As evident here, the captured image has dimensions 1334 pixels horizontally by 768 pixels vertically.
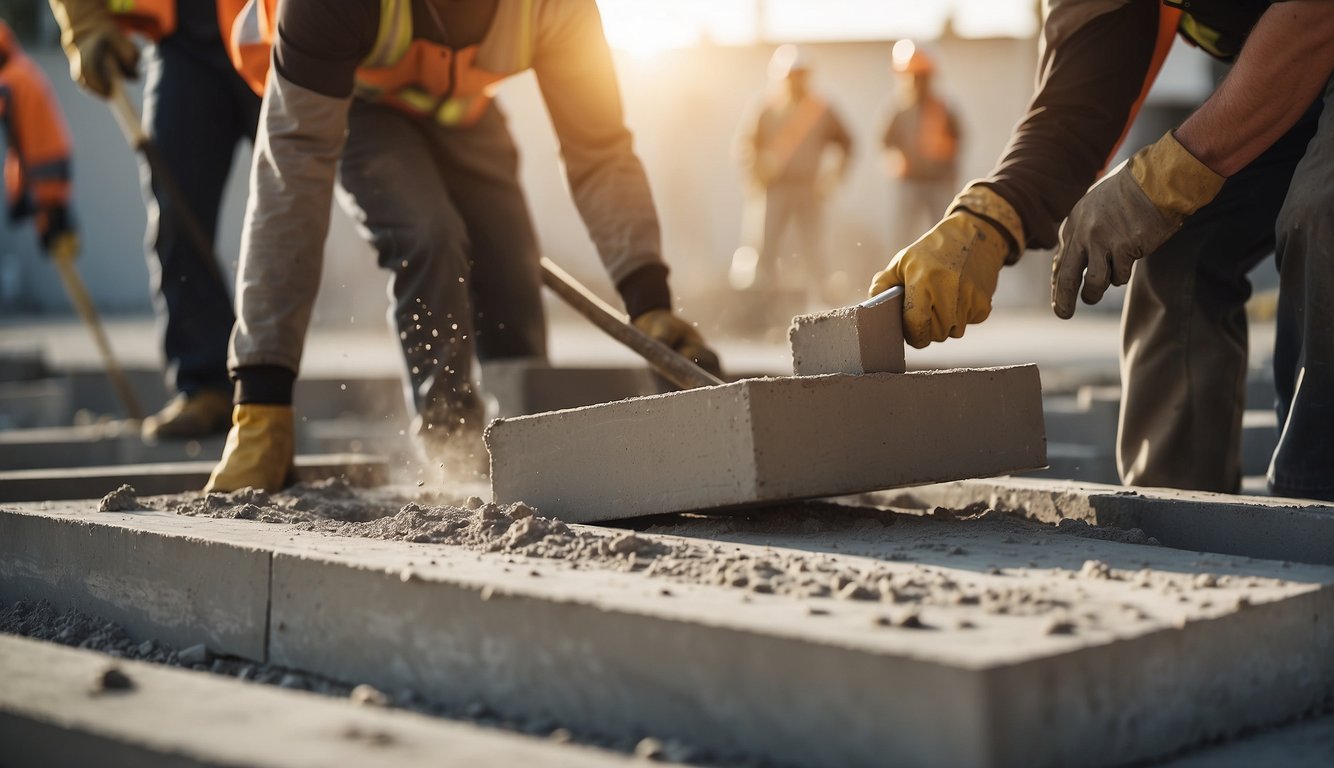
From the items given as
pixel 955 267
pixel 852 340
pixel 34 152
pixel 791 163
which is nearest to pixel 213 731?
pixel 852 340

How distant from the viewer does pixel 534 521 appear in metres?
2.73

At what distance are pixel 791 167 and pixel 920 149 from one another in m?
1.21

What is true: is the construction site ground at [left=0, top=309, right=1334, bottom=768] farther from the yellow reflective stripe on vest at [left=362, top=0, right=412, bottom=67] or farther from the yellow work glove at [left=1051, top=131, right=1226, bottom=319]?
the yellow reflective stripe on vest at [left=362, top=0, right=412, bottom=67]

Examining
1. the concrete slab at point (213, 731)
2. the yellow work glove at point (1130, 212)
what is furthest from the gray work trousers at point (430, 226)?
the concrete slab at point (213, 731)

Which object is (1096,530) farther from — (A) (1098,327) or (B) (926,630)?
(A) (1098,327)

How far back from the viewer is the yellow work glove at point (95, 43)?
5344 millimetres

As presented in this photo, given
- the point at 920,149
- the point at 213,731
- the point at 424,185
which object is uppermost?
the point at 920,149

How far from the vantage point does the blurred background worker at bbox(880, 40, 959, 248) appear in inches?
547

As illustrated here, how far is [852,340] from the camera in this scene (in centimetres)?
286

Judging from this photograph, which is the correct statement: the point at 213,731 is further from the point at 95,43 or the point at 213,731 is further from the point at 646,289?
the point at 95,43

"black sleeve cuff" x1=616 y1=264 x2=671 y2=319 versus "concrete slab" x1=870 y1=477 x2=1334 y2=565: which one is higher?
"black sleeve cuff" x1=616 y1=264 x2=671 y2=319

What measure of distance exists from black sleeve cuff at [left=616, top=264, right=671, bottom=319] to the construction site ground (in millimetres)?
1170

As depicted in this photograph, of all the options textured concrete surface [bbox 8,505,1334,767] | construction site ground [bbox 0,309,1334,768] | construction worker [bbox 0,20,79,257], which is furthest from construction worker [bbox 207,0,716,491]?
construction worker [bbox 0,20,79,257]

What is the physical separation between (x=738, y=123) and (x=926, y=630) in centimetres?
1704
